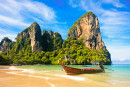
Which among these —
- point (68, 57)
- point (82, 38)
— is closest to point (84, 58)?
point (68, 57)

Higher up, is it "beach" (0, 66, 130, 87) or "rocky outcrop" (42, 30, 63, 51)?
"rocky outcrop" (42, 30, 63, 51)

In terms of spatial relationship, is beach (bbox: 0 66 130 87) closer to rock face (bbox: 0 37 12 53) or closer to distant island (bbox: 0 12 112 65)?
distant island (bbox: 0 12 112 65)

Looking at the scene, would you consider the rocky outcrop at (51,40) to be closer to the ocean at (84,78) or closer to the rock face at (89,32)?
the rock face at (89,32)

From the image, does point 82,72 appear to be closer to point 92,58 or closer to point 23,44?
point 92,58

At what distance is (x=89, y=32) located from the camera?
8006 centimetres

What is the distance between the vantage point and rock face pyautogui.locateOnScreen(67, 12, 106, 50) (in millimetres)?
76625

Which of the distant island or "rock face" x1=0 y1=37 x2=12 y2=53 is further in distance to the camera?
"rock face" x1=0 y1=37 x2=12 y2=53

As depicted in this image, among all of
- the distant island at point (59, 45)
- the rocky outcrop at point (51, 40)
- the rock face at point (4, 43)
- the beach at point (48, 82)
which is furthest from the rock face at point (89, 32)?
the beach at point (48, 82)

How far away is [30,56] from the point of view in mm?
74750

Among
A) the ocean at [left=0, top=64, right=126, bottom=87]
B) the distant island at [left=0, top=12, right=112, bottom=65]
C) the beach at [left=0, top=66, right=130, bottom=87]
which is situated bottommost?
the ocean at [left=0, top=64, right=126, bottom=87]

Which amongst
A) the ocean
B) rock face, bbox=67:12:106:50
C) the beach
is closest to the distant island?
rock face, bbox=67:12:106:50

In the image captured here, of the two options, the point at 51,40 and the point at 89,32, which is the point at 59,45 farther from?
the point at 89,32

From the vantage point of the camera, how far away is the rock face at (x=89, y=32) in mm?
76625

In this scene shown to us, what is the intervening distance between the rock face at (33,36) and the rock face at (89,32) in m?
26.4
